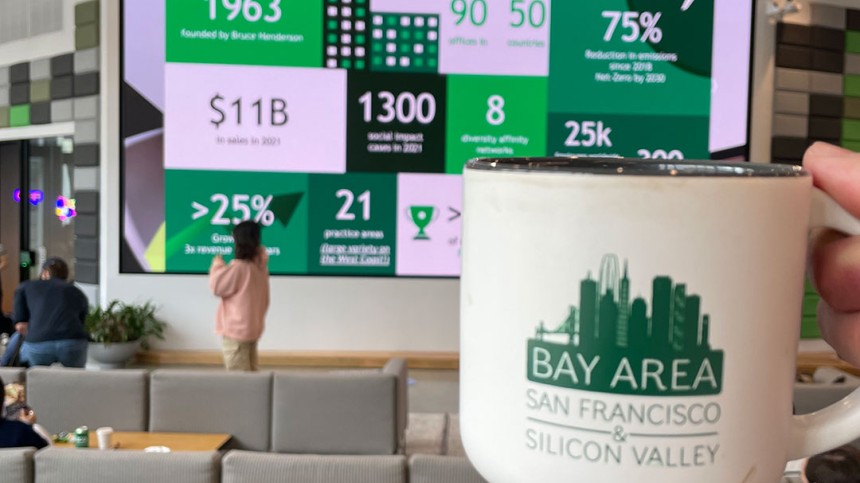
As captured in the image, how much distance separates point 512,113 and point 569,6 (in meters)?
1.02

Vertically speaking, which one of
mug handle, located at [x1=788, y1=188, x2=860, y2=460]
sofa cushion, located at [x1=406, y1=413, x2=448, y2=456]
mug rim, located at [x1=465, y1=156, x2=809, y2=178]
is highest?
mug rim, located at [x1=465, y1=156, x2=809, y2=178]

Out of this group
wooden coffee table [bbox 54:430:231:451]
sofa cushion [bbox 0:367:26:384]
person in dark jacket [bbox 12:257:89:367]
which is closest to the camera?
wooden coffee table [bbox 54:430:231:451]

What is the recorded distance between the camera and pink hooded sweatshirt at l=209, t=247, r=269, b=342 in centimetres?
514

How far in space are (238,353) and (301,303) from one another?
6.13 ft

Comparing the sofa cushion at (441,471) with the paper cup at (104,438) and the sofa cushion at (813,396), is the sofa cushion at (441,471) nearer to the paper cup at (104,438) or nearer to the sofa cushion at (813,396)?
the paper cup at (104,438)

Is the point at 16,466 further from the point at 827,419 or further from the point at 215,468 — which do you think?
the point at 827,419

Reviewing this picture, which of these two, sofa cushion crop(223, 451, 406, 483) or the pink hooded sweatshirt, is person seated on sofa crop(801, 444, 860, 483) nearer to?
sofa cushion crop(223, 451, 406, 483)

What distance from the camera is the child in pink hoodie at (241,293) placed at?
5.14 m

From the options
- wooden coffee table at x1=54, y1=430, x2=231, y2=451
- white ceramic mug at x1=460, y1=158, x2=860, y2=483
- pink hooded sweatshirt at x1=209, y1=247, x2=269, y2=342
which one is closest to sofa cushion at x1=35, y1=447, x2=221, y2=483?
wooden coffee table at x1=54, y1=430, x2=231, y2=451

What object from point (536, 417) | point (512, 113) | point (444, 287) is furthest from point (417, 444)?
point (536, 417)

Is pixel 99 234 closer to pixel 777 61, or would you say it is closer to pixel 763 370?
pixel 777 61

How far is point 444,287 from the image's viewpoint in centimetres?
707

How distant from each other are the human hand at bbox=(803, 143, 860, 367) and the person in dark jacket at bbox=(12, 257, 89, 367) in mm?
5030

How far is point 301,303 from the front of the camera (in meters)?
7.10
